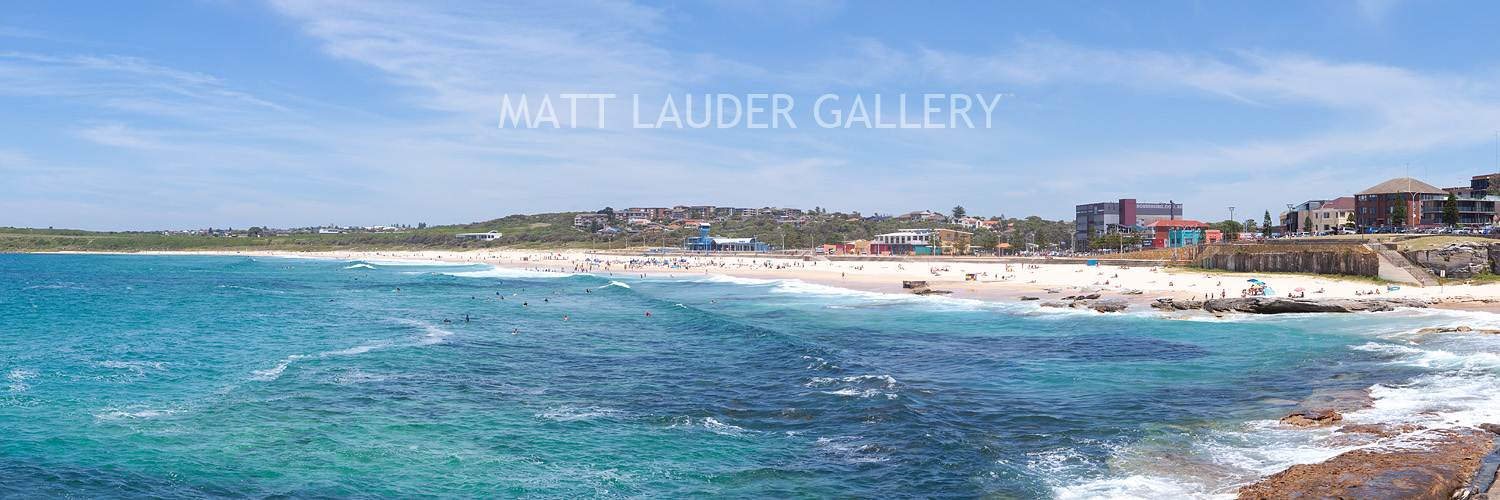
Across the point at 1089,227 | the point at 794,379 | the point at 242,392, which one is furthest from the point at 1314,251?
the point at 1089,227

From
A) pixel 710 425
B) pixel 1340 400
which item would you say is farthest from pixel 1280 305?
pixel 710 425

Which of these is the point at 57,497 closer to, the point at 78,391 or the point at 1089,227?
the point at 78,391

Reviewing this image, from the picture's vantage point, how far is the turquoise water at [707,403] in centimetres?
1485

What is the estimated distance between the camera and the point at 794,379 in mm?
23922

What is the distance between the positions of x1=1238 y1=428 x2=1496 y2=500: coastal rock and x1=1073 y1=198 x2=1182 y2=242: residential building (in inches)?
4450

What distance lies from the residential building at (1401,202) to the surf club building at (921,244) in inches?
1895

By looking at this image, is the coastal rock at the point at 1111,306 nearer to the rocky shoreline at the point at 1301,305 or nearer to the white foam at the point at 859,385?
the rocky shoreline at the point at 1301,305

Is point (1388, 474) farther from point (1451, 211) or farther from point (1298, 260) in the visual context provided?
point (1451, 211)

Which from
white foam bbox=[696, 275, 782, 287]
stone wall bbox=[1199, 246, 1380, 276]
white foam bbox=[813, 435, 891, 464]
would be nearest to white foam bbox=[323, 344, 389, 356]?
white foam bbox=[813, 435, 891, 464]

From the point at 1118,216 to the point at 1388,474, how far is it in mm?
126709

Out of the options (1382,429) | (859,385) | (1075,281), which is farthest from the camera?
(1075,281)

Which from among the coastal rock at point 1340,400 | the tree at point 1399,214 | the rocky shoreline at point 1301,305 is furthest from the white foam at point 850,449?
the tree at point 1399,214

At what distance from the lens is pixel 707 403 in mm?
20953

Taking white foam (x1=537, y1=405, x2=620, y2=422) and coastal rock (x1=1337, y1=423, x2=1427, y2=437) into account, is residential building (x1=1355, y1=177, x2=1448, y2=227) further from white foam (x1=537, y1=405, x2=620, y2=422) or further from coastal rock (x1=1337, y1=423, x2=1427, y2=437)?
white foam (x1=537, y1=405, x2=620, y2=422)
